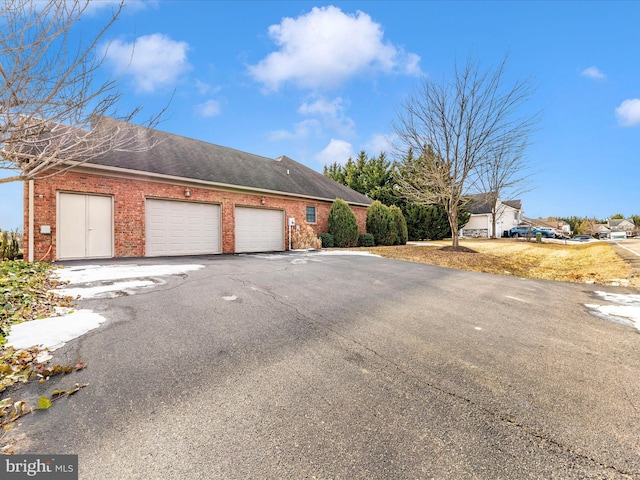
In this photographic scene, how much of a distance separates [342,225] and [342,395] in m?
14.1

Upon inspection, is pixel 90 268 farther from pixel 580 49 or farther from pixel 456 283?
pixel 580 49

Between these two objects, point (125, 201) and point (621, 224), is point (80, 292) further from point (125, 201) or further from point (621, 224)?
point (621, 224)

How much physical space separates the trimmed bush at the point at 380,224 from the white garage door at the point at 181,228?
10039 millimetres

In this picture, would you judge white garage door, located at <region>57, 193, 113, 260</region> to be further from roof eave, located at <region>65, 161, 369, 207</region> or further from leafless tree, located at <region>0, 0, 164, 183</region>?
leafless tree, located at <region>0, 0, 164, 183</region>

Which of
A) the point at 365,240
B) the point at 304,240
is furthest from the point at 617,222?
the point at 304,240

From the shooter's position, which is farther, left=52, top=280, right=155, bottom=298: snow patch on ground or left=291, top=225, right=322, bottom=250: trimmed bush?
left=291, top=225, right=322, bottom=250: trimmed bush

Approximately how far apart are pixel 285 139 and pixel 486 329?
22.5m

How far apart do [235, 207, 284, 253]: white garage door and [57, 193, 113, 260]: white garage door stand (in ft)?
15.7

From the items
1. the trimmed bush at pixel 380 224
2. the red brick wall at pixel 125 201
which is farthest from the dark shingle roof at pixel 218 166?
the trimmed bush at pixel 380 224

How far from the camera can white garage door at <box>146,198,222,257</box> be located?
35.0 ft

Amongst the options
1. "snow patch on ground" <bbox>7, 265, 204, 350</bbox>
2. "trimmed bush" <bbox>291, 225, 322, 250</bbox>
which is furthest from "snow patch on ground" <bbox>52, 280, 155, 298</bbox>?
"trimmed bush" <bbox>291, 225, 322, 250</bbox>

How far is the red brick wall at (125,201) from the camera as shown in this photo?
8516 mm

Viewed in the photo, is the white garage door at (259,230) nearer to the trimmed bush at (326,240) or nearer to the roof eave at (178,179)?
the roof eave at (178,179)

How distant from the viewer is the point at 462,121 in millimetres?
13398
